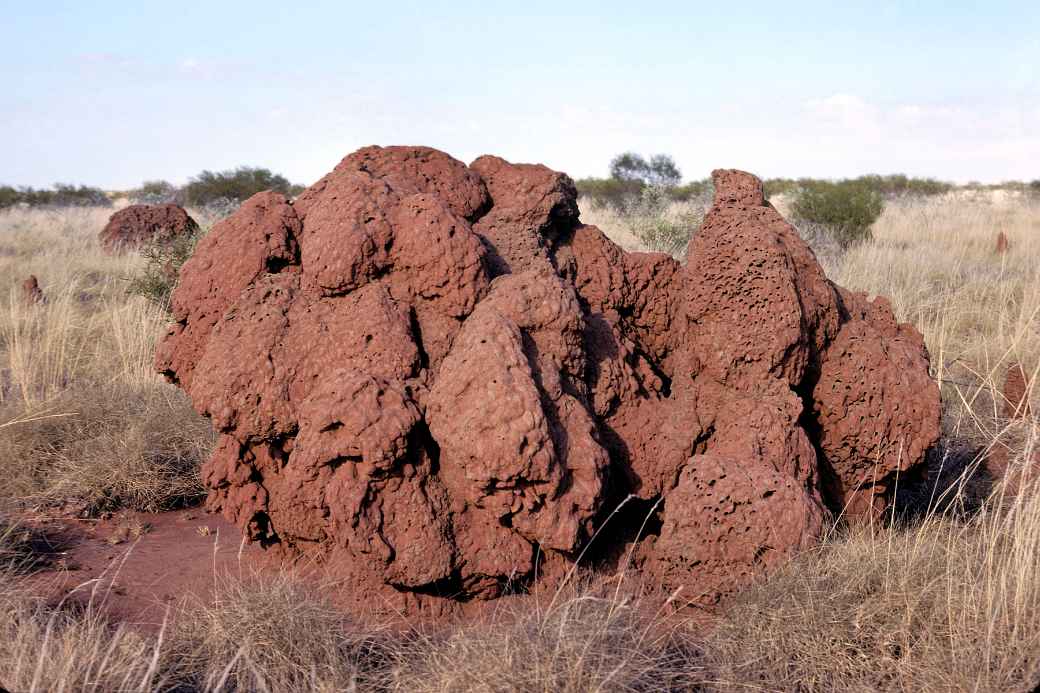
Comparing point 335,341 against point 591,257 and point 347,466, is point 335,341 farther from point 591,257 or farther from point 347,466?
point 591,257

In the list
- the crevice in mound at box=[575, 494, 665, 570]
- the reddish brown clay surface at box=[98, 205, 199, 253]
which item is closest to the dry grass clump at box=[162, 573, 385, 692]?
the crevice in mound at box=[575, 494, 665, 570]

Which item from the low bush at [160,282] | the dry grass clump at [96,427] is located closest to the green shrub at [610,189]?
the low bush at [160,282]

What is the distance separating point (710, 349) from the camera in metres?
3.69

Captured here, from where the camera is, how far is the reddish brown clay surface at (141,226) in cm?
1420

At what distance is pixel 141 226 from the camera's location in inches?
576

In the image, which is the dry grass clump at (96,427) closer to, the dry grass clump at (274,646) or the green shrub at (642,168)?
the dry grass clump at (274,646)

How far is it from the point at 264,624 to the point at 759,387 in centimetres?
203

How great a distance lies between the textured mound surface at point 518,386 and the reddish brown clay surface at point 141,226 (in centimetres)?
1123

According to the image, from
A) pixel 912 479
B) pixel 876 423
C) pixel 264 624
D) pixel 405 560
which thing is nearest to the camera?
pixel 264 624

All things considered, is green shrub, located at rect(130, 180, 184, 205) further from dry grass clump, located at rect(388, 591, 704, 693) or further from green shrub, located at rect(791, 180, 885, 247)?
dry grass clump, located at rect(388, 591, 704, 693)

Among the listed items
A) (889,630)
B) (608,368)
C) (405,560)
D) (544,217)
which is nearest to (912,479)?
(889,630)

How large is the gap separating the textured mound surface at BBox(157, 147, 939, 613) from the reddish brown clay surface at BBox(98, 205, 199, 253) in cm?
1123

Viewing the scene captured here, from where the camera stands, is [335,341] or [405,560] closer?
[405,560]

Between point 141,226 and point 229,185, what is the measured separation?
15.3 meters
